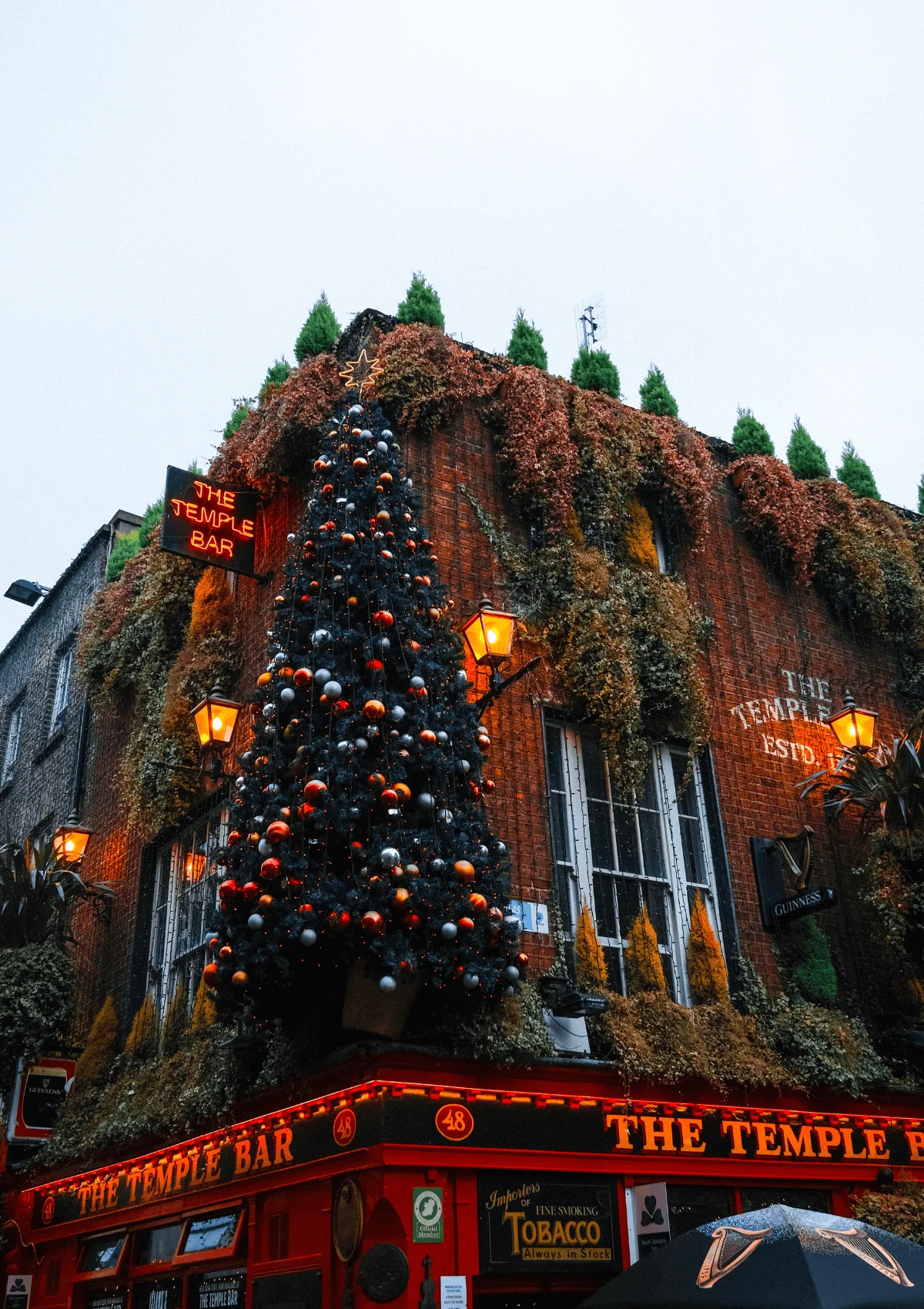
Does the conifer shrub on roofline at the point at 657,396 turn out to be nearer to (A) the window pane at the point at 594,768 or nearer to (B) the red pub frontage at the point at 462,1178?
(A) the window pane at the point at 594,768

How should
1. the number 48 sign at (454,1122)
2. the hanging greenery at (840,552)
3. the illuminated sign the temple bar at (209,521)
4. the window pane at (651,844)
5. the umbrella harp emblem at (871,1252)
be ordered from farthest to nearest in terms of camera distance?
the hanging greenery at (840,552)
the illuminated sign the temple bar at (209,521)
the window pane at (651,844)
the number 48 sign at (454,1122)
the umbrella harp emblem at (871,1252)

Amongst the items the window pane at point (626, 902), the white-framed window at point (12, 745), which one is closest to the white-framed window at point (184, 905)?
the window pane at point (626, 902)

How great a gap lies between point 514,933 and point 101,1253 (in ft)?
20.5

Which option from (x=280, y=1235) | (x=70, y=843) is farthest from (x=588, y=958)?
(x=70, y=843)

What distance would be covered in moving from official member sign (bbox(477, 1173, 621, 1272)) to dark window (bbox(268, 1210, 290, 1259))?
1.58 metres

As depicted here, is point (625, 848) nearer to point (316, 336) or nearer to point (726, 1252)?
point (726, 1252)

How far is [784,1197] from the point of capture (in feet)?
33.5

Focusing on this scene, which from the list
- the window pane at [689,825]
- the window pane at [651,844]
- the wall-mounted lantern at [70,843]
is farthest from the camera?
the wall-mounted lantern at [70,843]

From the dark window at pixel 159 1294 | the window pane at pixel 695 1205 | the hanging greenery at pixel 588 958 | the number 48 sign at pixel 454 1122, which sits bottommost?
the dark window at pixel 159 1294

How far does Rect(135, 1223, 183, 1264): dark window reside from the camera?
433 inches

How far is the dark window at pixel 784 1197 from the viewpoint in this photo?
32.9ft

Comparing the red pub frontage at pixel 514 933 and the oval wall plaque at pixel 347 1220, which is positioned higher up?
the red pub frontage at pixel 514 933

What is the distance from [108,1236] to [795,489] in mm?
10875

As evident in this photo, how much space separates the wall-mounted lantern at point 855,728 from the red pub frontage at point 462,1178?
3359 millimetres
